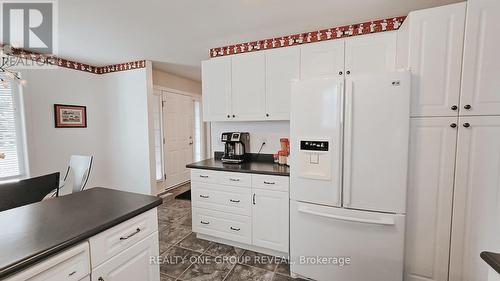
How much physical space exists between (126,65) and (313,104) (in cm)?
327

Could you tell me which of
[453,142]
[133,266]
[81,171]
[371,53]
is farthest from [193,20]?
[453,142]

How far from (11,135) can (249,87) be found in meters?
3.09

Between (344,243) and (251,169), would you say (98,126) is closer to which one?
(251,169)

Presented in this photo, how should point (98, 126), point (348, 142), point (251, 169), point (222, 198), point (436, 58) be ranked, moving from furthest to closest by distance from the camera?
point (98, 126), point (222, 198), point (251, 169), point (348, 142), point (436, 58)

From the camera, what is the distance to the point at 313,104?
1.73m

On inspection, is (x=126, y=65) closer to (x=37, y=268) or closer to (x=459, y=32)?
(x=37, y=268)

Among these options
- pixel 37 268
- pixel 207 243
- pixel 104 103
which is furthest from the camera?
pixel 104 103

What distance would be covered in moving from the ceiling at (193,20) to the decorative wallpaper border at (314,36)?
78mm

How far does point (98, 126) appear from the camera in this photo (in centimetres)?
372

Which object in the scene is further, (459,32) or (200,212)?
(200,212)

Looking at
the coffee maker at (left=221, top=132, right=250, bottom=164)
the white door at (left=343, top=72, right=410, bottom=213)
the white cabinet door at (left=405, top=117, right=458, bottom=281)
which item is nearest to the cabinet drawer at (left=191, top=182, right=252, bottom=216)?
the coffee maker at (left=221, top=132, right=250, bottom=164)

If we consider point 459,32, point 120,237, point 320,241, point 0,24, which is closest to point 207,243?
point 320,241

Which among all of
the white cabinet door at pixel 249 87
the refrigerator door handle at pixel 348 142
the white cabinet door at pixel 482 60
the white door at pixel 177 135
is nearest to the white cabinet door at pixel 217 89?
the white cabinet door at pixel 249 87

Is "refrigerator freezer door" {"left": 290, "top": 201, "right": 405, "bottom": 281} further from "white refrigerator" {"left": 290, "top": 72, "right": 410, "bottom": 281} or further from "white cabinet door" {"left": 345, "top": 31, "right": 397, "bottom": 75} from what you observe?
"white cabinet door" {"left": 345, "top": 31, "right": 397, "bottom": 75}
